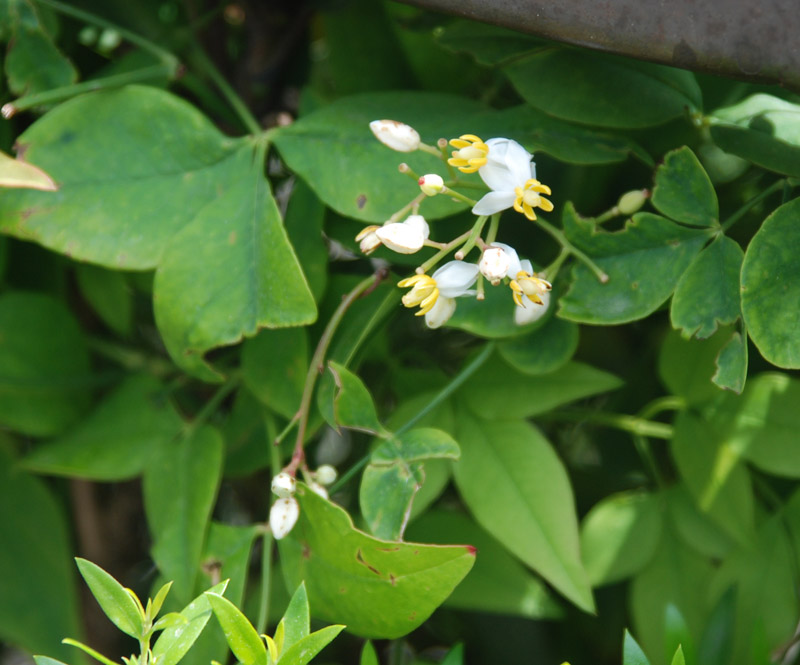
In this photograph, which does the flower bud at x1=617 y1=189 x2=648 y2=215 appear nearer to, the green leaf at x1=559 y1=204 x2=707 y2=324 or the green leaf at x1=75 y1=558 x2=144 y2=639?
the green leaf at x1=559 y1=204 x2=707 y2=324

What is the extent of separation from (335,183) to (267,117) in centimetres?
28

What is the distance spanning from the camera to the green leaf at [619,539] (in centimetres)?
61

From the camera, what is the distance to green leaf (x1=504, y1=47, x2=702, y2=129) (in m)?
0.50

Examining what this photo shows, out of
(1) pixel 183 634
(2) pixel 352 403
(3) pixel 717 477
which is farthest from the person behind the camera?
(3) pixel 717 477

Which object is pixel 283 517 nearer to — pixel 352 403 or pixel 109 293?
pixel 352 403

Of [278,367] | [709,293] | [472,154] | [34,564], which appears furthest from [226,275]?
[34,564]

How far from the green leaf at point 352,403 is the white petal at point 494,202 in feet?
0.41

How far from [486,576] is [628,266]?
0.94 feet

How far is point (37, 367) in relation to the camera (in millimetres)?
667

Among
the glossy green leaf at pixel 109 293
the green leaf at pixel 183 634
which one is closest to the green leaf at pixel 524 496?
the green leaf at pixel 183 634

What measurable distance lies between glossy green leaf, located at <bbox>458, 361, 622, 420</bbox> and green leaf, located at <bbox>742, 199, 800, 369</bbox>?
0.14m

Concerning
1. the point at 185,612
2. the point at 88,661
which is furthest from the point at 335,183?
the point at 88,661

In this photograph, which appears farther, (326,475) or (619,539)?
(619,539)

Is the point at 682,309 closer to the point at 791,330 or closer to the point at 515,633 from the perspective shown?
the point at 791,330
